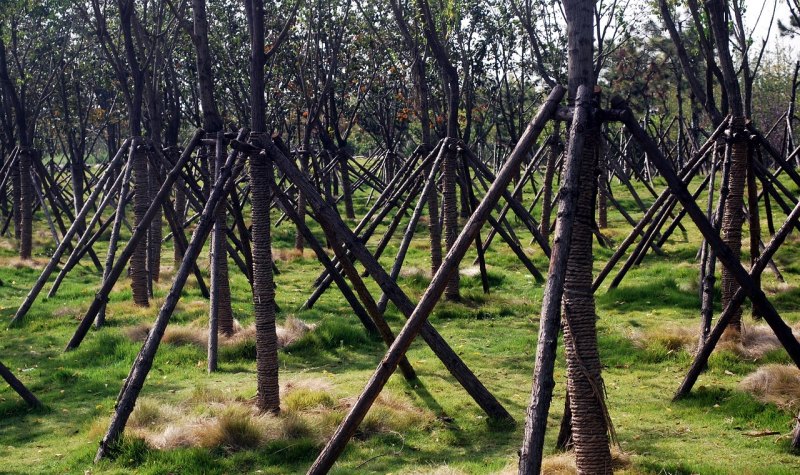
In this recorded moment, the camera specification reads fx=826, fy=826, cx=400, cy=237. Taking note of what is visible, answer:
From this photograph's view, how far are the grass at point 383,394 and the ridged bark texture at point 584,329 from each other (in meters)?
0.70

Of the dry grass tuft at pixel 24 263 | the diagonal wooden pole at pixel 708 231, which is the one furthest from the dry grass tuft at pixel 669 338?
the dry grass tuft at pixel 24 263

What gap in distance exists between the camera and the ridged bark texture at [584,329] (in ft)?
19.1

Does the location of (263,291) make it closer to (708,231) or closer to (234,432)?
(234,432)

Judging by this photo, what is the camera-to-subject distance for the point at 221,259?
1151cm

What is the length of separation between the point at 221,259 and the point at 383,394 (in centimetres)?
374

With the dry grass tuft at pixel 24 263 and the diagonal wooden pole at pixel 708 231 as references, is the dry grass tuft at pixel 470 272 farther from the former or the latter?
the dry grass tuft at pixel 24 263

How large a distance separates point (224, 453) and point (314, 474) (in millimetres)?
1707

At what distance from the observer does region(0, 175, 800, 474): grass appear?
738 cm

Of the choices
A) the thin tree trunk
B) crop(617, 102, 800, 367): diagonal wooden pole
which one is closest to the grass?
crop(617, 102, 800, 367): diagonal wooden pole

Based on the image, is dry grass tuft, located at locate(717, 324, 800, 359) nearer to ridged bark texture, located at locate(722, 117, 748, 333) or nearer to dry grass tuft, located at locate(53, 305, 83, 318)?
ridged bark texture, located at locate(722, 117, 748, 333)

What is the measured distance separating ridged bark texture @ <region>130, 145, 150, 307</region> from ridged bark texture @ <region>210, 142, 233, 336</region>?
2.80 m

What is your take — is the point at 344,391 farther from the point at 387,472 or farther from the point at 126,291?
the point at 126,291

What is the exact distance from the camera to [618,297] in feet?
46.4

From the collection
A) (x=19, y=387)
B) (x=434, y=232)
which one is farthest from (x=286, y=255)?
(x=19, y=387)
